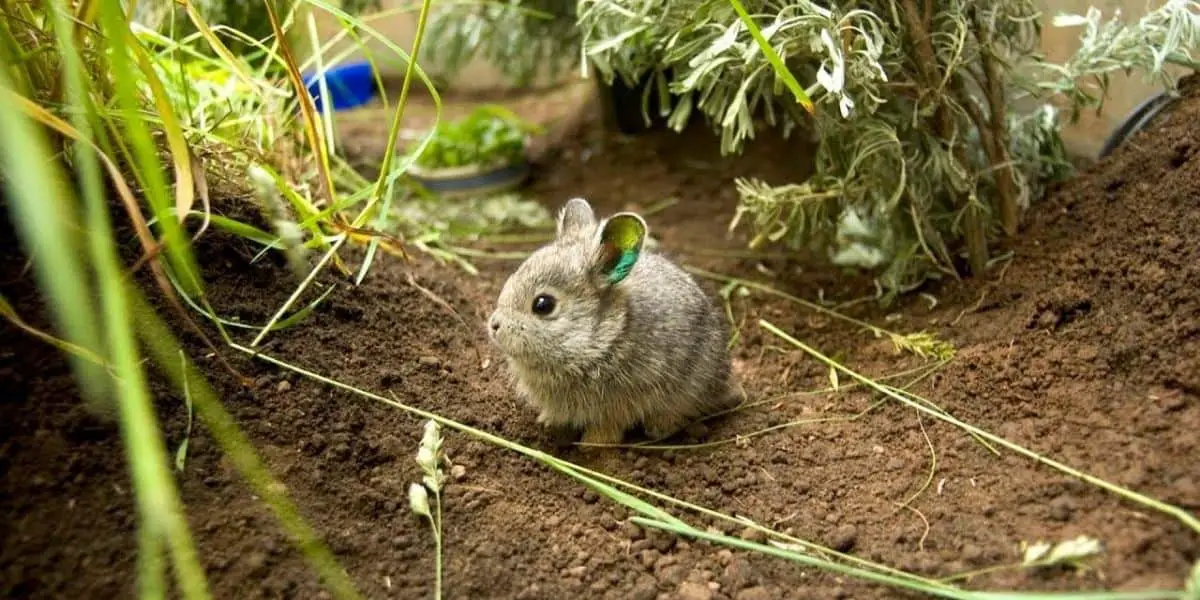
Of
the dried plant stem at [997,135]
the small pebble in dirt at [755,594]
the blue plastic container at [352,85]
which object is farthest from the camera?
the blue plastic container at [352,85]

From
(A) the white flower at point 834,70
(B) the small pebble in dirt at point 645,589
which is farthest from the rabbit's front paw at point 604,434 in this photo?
(A) the white flower at point 834,70

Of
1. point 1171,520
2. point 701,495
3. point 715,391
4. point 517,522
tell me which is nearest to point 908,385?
point 715,391

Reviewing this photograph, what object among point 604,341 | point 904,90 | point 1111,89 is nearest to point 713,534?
point 604,341

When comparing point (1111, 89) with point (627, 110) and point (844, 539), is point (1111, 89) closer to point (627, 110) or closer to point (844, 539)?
point (844, 539)

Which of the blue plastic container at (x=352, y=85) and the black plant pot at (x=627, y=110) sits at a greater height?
the black plant pot at (x=627, y=110)

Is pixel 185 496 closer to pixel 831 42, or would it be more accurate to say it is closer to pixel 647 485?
pixel 647 485

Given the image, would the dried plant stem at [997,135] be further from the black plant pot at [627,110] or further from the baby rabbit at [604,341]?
the black plant pot at [627,110]
